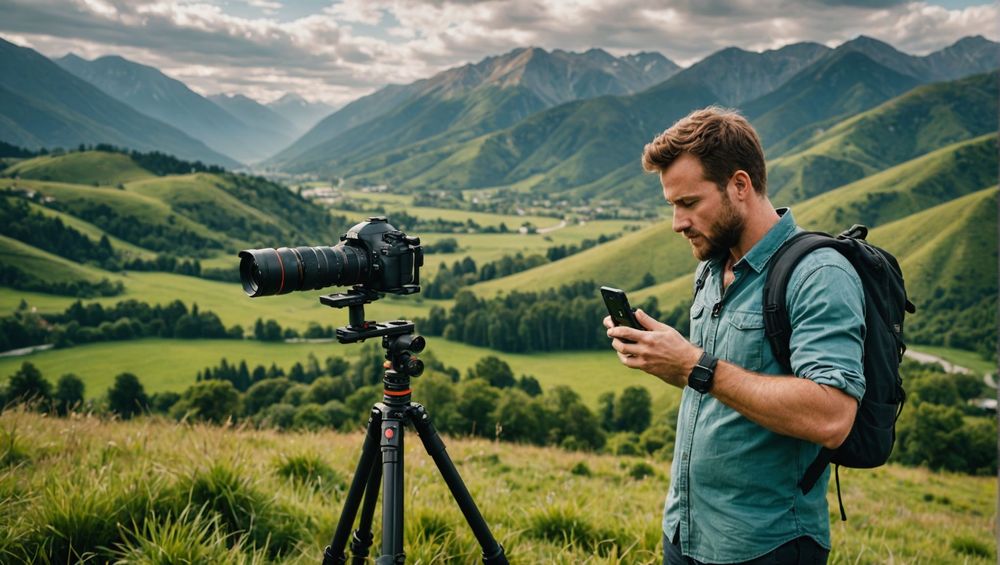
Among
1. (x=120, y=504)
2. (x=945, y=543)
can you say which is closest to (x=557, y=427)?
(x=945, y=543)

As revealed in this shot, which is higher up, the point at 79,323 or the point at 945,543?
the point at 945,543

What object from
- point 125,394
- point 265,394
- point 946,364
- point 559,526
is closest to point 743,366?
point 559,526

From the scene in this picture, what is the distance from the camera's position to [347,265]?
11.8 ft

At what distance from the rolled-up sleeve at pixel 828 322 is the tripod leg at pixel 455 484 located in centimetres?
199

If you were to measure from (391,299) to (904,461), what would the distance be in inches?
2844

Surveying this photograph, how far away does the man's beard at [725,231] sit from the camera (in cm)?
288

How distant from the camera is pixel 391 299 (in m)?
97.2

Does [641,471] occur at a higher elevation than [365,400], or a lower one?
higher

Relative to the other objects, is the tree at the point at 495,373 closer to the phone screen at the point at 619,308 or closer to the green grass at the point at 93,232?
the phone screen at the point at 619,308

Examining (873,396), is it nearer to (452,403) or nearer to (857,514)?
(857,514)

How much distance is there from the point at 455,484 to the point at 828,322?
2.19 meters

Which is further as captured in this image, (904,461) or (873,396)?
(904,461)

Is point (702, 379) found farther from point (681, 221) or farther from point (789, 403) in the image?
point (681, 221)

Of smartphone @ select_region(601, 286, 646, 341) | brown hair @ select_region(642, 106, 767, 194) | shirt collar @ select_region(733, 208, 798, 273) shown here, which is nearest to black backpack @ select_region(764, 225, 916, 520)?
shirt collar @ select_region(733, 208, 798, 273)
